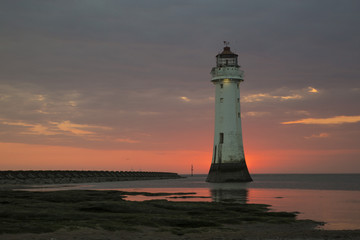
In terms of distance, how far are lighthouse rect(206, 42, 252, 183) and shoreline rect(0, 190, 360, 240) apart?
37.9 m

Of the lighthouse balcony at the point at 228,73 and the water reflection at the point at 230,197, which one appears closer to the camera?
the water reflection at the point at 230,197

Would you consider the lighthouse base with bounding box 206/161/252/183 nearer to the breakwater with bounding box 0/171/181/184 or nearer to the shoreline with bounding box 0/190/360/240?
the breakwater with bounding box 0/171/181/184

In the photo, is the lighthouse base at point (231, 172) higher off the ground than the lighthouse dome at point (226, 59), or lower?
lower

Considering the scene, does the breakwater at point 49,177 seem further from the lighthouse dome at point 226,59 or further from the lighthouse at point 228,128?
the lighthouse dome at point 226,59

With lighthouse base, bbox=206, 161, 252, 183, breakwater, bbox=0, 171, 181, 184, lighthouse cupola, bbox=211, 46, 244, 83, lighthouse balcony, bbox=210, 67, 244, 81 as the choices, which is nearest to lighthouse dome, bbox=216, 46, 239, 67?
lighthouse cupola, bbox=211, 46, 244, 83

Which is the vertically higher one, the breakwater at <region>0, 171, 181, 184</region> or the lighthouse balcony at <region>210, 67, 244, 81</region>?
the lighthouse balcony at <region>210, 67, 244, 81</region>

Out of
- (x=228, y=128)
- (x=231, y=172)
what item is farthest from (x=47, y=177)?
(x=228, y=128)

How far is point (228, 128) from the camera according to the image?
6719cm

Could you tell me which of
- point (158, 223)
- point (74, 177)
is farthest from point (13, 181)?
point (158, 223)

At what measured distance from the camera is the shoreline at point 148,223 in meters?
18.7

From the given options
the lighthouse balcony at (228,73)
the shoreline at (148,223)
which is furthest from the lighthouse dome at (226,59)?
the shoreline at (148,223)

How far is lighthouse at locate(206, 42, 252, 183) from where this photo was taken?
67.2 metres

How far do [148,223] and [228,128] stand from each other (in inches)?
1832

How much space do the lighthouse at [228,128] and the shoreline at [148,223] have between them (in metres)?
37.9
